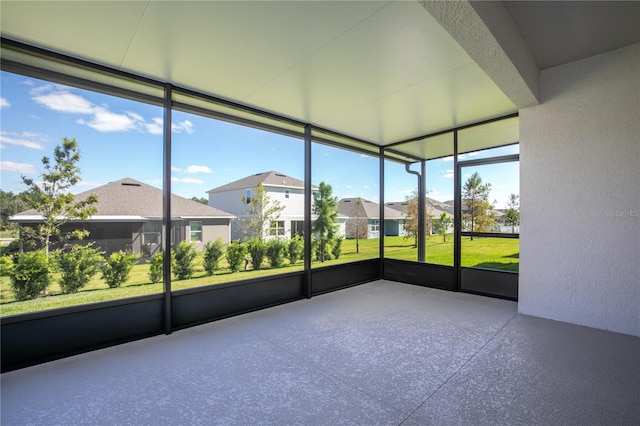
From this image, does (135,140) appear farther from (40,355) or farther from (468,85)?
(468,85)

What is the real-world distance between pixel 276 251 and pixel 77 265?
8.60 ft

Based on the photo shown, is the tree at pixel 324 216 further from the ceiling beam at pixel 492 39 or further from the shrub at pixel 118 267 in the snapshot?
the ceiling beam at pixel 492 39

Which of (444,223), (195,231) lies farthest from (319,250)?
(444,223)

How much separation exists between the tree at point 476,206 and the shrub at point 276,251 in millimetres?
3136

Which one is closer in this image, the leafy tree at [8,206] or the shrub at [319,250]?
the leafy tree at [8,206]

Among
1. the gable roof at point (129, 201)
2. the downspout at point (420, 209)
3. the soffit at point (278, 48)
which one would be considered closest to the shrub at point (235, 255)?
the gable roof at point (129, 201)

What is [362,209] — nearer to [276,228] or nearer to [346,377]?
[276,228]

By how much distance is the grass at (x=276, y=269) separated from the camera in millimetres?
2700

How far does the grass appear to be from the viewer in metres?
2.70

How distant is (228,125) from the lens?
411cm

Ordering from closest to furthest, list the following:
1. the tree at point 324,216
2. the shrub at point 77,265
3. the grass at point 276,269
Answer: the grass at point 276,269 → the shrub at point 77,265 → the tree at point 324,216

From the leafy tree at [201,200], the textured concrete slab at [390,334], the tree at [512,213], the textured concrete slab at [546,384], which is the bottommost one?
the textured concrete slab at [390,334]

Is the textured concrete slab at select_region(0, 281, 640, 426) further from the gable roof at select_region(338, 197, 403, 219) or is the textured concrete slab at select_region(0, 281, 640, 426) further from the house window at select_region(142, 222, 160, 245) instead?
the gable roof at select_region(338, 197, 403, 219)

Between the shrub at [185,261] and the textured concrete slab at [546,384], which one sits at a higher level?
the shrub at [185,261]
